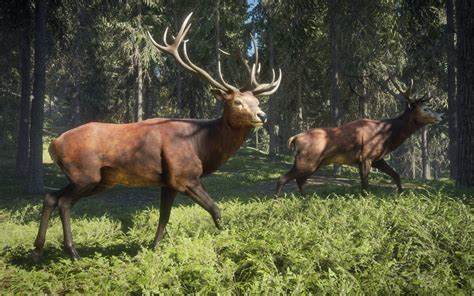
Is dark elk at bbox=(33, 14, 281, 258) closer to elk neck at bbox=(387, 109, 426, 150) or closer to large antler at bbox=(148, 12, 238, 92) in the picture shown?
large antler at bbox=(148, 12, 238, 92)

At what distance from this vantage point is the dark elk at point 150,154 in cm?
571

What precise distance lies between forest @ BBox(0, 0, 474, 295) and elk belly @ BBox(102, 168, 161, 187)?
2.68ft

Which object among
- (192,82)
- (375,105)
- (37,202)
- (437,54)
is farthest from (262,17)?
(37,202)

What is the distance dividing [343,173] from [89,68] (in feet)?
62.9

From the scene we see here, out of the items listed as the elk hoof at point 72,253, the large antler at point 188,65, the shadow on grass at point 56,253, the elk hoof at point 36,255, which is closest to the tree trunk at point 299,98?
the large antler at point 188,65

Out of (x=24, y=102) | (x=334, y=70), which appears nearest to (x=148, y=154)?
(x=334, y=70)

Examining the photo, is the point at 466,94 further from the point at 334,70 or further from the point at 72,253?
the point at 72,253

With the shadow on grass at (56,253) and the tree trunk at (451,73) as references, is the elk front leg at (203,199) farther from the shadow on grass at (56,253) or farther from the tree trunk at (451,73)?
the tree trunk at (451,73)

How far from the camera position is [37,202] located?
1347 centimetres

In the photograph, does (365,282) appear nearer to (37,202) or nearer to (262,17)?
(37,202)

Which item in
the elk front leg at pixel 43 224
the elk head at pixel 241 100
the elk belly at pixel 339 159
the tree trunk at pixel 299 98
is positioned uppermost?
the tree trunk at pixel 299 98

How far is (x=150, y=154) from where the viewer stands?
5785mm

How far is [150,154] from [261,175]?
43.9 feet

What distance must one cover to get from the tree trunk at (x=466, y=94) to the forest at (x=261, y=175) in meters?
0.03
